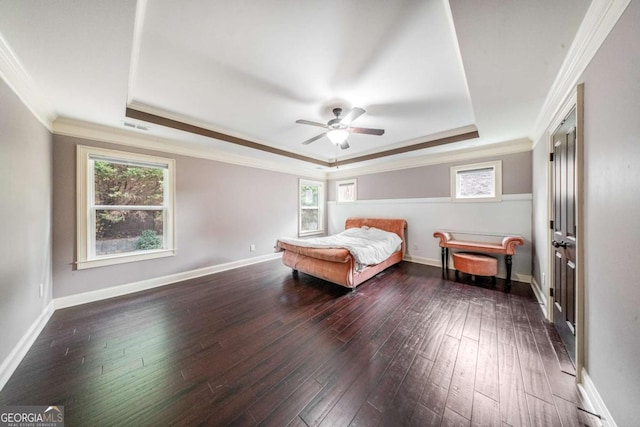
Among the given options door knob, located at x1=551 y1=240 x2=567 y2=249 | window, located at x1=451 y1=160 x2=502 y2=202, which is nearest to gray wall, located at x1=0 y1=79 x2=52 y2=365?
door knob, located at x1=551 y1=240 x2=567 y2=249

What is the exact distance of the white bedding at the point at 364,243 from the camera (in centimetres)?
319

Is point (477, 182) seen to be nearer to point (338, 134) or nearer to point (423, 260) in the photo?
point (423, 260)

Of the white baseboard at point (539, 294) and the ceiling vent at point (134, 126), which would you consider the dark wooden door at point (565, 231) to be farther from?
the ceiling vent at point (134, 126)

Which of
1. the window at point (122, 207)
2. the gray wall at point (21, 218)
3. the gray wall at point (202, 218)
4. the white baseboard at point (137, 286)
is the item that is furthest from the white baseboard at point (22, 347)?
the window at point (122, 207)

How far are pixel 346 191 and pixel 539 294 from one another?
4.33 meters

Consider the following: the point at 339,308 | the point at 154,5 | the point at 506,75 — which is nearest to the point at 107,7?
the point at 154,5

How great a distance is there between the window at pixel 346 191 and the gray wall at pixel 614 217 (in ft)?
14.9

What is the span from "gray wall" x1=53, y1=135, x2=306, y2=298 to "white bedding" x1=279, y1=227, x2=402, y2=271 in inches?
41.0

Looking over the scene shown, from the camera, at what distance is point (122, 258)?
307 cm

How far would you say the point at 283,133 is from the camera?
3555 millimetres

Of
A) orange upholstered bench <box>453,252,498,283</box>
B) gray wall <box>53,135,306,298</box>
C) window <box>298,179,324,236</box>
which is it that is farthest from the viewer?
window <box>298,179,324,236</box>

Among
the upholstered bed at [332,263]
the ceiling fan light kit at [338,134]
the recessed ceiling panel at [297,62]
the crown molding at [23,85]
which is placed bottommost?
the upholstered bed at [332,263]

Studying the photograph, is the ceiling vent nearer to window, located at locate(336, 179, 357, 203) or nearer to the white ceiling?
the white ceiling

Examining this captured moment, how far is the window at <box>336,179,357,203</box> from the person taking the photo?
232 inches
